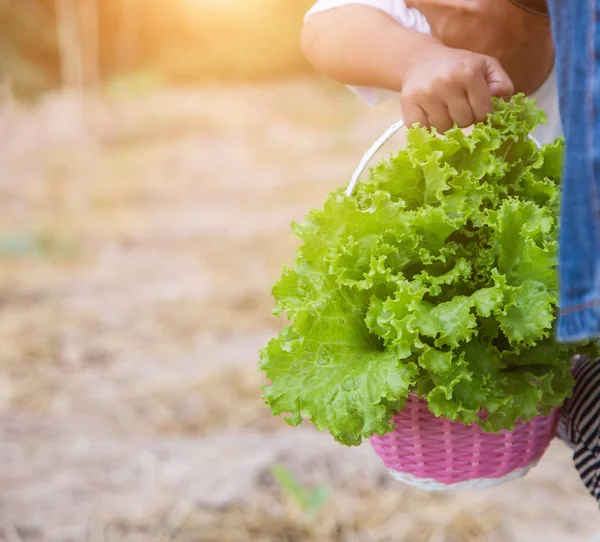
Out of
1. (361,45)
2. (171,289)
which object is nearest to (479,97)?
(361,45)

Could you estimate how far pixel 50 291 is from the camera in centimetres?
389

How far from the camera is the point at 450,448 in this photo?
46.5 inches

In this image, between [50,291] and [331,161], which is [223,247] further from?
[331,161]

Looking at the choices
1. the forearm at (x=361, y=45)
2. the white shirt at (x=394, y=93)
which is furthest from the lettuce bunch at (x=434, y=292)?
the white shirt at (x=394, y=93)

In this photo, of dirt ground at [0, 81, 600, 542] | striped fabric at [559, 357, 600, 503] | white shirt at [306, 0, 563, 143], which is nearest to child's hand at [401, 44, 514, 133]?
white shirt at [306, 0, 563, 143]

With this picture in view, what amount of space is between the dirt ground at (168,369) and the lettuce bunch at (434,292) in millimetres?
1127

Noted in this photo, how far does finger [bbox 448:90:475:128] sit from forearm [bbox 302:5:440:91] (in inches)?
4.7

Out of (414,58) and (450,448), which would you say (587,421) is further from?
(414,58)

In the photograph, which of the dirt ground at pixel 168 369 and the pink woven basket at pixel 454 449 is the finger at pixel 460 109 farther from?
the dirt ground at pixel 168 369

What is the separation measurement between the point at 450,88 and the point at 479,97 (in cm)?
4

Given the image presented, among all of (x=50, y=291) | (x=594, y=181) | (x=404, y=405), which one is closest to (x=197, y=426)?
(x=50, y=291)

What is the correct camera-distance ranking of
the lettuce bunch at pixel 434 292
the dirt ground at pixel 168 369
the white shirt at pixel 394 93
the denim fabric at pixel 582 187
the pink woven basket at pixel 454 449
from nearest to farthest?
the denim fabric at pixel 582 187 < the lettuce bunch at pixel 434 292 < the pink woven basket at pixel 454 449 < the white shirt at pixel 394 93 < the dirt ground at pixel 168 369

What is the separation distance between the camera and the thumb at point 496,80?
1147mm

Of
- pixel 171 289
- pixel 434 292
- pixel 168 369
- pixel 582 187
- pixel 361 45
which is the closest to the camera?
pixel 582 187
